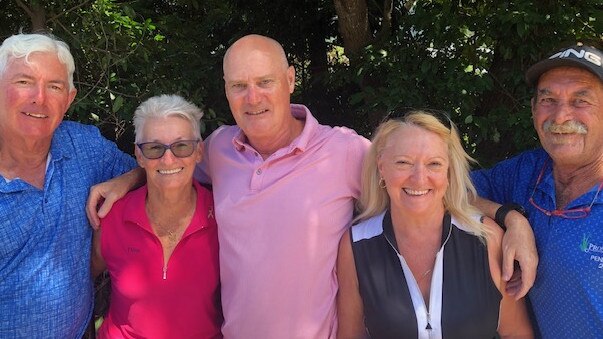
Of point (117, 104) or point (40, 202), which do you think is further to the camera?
point (117, 104)

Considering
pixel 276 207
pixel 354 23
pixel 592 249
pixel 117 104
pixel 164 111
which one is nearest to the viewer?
pixel 592 249

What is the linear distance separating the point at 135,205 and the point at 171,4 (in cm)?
318

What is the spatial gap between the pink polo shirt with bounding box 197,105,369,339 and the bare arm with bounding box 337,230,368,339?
5 centimetres

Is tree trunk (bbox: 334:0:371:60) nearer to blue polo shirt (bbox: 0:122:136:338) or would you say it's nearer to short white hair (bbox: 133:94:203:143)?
short white hair (bbox: 133:94:203:143)

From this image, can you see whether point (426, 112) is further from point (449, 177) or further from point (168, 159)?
point (168, 159)

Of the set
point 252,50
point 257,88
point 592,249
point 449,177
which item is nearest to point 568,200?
point 592,249

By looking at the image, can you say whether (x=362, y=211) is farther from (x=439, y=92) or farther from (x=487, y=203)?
(x=439, y=92)

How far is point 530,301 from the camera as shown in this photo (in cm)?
263

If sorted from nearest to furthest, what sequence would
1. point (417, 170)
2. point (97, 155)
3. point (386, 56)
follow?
point (417, 170)
point (97, 155)
point (386, 56)

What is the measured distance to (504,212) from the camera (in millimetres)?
2602

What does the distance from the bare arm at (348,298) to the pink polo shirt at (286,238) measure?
46 mm

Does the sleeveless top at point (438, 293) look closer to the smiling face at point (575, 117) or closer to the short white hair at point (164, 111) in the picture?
the smiling face at point (575, 117)

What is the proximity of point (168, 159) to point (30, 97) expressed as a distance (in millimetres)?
703

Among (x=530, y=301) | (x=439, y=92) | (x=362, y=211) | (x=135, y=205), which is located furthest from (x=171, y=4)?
(x=530, y=301)
